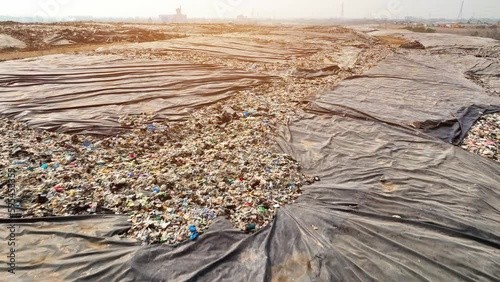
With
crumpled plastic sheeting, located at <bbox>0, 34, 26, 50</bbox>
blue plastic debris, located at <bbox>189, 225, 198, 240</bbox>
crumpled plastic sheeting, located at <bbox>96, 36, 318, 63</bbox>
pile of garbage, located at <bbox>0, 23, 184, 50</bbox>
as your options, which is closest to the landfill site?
blue plastic debris, located at <bbox>189, 225, 198, 240</bbox>

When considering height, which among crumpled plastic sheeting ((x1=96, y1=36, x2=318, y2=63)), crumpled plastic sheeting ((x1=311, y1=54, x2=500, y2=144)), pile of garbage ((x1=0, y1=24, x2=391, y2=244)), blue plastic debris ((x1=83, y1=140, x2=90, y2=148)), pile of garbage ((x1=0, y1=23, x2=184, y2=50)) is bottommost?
pile of garbage ((x1=0, y1=24, x2=391, y2=244))

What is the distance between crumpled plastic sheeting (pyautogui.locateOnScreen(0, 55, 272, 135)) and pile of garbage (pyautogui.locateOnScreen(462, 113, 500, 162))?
4.76 meters

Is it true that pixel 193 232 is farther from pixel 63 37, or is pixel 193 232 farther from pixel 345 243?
pixel 63 37

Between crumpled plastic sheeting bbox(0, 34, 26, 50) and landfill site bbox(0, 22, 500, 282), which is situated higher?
crumpled plastic sheeting bbox(0, 34, 26, 50)

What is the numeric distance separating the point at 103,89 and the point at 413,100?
7.17 m

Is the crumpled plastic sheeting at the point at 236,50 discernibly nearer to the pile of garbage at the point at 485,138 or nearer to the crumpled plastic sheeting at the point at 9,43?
the crumpled plastic sheeting at the point at 9,43

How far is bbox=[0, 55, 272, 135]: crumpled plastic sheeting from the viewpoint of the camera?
4.56 m

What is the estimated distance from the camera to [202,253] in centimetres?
218

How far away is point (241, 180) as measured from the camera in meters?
3.22

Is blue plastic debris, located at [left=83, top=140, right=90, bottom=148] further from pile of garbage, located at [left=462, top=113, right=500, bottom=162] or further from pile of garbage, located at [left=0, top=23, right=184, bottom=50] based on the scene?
pile of garbage, located at [left=0, top=23, right=184, bottom=50]

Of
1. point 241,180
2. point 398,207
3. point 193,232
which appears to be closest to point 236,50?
point 241,180

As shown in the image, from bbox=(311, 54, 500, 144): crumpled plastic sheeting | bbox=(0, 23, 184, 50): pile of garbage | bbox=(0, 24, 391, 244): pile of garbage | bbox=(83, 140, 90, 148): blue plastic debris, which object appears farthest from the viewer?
bbox=(0, 23, 184, 50): pile of garbage

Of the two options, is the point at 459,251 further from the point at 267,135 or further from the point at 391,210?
the point at 267,135

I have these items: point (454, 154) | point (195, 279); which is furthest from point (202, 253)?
point (454, 154)
